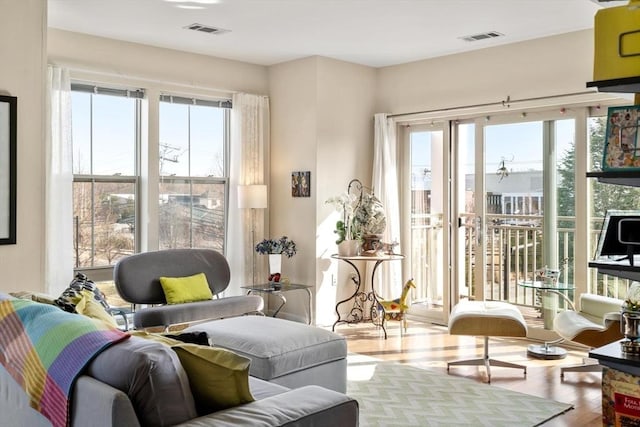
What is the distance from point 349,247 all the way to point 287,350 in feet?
8.76

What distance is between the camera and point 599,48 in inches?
68.2

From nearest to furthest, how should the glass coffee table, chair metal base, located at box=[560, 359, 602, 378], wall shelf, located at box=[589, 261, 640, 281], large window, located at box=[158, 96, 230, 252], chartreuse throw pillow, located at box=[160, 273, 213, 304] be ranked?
wall shelf, located at box=[589, 261, 640, 281], chair metal base, located at box=[560, 359, 602, 378], the glass coffee table, chartreuse throw pillow, located at box=[160, 273, 213, 304], large window, located at box=[158, 96, 230, 252]

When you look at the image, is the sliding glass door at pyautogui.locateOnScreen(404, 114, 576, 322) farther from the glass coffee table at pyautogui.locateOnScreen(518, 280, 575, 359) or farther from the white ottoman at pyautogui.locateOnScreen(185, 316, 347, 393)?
the white ottoman at pyautogui.locateOnScreen(185, 316, 347, 393)

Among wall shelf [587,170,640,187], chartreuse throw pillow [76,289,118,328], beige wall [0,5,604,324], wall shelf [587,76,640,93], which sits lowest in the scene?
chartreuse throw pillow [76,289,118,328]

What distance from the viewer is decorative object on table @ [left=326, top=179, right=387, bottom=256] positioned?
612cm

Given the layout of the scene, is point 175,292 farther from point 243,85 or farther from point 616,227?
point 616,227

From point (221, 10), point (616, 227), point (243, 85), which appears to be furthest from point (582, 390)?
point (243, 85)

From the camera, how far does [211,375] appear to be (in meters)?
2.20

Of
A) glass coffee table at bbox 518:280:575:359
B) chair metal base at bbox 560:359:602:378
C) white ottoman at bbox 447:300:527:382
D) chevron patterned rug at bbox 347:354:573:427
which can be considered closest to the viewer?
chevron patterned rug at bbox 347:354:573:427

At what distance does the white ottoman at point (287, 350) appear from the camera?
3.47 meters

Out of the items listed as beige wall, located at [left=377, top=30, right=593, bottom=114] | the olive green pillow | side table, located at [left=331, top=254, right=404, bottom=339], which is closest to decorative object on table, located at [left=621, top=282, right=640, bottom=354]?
the olive green pillow

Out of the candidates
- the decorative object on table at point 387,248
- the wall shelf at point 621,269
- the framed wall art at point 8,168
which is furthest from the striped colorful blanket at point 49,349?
the decorative object on table at point 387,248

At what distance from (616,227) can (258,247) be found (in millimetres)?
4469

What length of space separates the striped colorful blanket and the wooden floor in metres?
2.74
